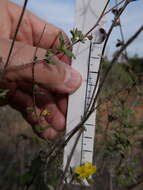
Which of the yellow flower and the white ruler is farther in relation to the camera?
the white ruler

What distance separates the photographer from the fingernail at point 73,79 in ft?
5.37

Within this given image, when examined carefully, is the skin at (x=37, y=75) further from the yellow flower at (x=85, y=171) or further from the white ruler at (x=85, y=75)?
the yellow flower at (x=85, y=171)

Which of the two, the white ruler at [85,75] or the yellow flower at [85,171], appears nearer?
the yellow flower at [85,171]

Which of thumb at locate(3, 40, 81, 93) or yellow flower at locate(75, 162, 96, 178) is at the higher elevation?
thumb at locate(3, 40, 81, 93)

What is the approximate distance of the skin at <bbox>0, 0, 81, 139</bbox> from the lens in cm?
163

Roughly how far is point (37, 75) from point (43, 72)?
0.11 feet

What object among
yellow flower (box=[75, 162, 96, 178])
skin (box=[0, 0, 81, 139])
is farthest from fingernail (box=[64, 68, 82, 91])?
yellow flower (box=[75, 162, 96, 178])

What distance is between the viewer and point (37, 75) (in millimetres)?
1690

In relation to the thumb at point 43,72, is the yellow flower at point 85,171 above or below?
below

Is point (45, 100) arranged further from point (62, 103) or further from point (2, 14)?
point (2, 14)

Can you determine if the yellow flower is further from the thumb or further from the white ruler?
the thumb

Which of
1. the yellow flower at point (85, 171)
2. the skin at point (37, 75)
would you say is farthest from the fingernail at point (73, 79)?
the yellow flower at point (85, 171)

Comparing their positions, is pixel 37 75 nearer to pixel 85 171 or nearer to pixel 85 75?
pixel 85 75

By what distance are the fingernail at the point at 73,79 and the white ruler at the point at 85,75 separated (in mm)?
21
